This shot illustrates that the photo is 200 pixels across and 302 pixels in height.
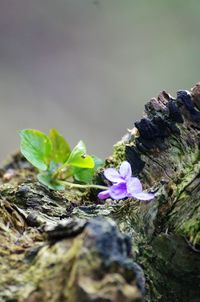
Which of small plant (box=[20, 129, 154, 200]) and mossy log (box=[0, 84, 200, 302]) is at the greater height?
small plant (box=[20, 129, 154, 200])

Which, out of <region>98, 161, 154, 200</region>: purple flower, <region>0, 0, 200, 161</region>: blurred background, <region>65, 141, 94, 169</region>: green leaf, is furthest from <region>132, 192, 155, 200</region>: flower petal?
<region>0, 0, 200, 161</region>: blurred background

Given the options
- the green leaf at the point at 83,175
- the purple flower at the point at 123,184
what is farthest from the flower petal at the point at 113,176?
the green leaf at the point at 83,175

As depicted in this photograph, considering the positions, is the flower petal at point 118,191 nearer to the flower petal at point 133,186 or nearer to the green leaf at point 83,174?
the flower petal at point 133,186

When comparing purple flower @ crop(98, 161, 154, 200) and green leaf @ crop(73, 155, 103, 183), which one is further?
green leaf @ crop(73, 155, 103, 183)

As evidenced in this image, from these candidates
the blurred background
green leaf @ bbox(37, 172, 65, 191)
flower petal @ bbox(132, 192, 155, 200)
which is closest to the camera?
flower petal @ bbox(132, 192, 155, 200)

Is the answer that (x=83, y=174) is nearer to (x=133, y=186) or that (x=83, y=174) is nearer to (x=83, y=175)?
(x=83, y=175)

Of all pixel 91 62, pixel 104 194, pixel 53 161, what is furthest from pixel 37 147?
pixel 91 62

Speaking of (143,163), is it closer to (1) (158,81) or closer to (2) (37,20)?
(1) (158,81)

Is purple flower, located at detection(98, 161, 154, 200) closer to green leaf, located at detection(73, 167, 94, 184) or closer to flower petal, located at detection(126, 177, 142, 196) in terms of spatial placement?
flower petal, located at detection(126, 177, 142, 196)

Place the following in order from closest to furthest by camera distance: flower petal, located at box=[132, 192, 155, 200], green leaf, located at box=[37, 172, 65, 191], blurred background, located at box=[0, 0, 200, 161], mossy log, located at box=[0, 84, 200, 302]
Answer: mossy log, located at box=[0, 84, 200, 302] → flower petal, located at box=[132, 192, 155, 200] → green leaf, located at box=[37, 172, 65, 191] → blurred background, located at box=[0, 0, 200, 161]
